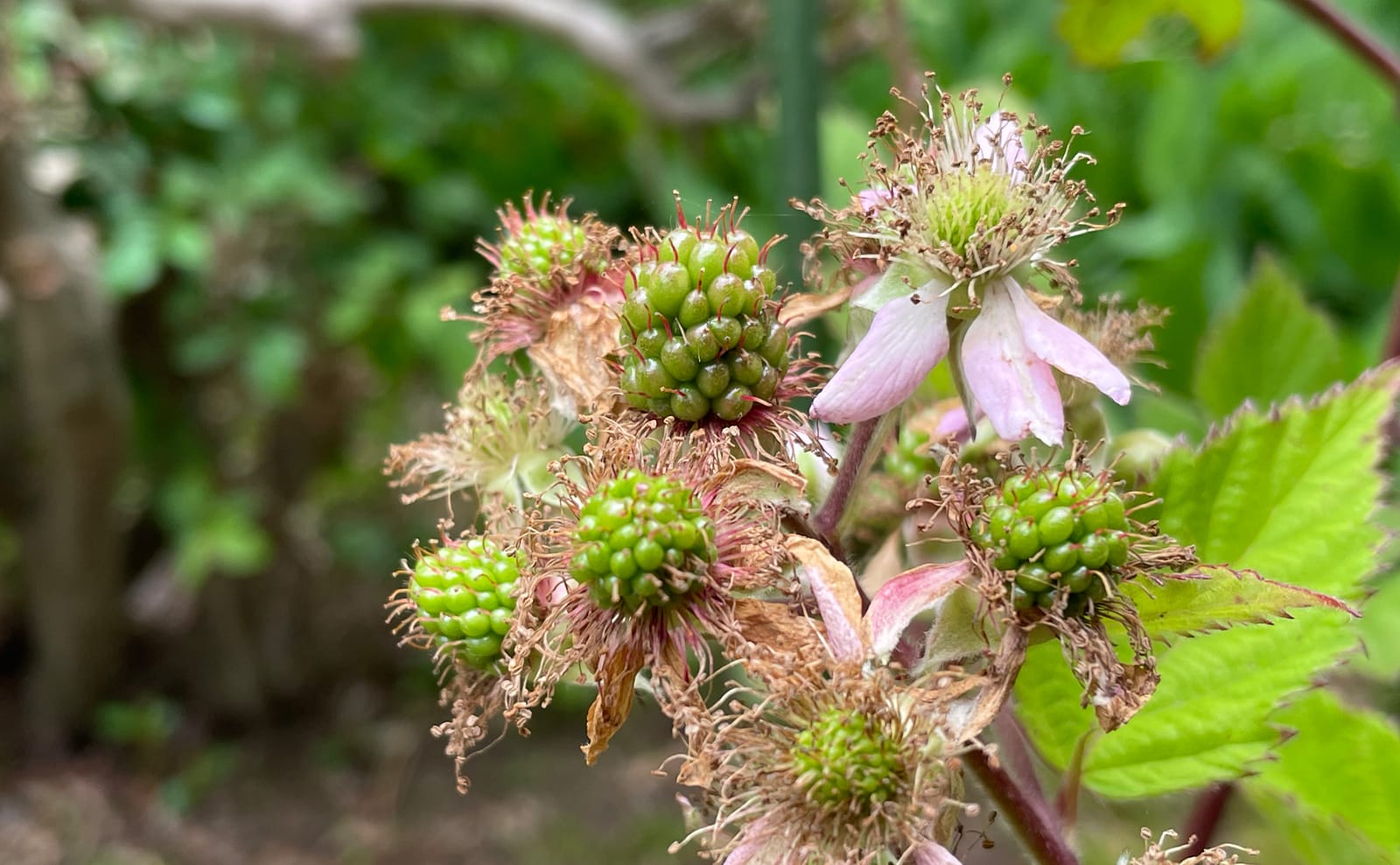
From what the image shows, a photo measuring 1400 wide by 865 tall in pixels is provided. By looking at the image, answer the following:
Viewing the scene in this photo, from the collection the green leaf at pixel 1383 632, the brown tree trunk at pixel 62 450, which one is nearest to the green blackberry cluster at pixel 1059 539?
the green leaf at pixel 1383 632

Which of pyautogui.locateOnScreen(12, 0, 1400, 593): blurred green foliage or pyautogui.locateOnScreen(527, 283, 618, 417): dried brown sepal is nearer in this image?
pyautogui.locateOnScreen(527, 283, 618, 417): dried brown sepal

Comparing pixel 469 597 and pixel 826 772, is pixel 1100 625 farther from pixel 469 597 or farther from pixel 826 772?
pixel 469 597

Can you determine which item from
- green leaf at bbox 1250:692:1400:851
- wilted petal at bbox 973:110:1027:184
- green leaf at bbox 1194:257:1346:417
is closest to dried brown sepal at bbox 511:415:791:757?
wilted petal at bbox 973:110:1027:184

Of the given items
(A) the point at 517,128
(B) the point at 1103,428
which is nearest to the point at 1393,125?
(B) the point at 1103,428

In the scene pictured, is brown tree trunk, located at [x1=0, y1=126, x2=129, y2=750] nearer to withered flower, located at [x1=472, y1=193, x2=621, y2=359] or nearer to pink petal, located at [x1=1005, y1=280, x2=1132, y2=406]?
withered flower, located at [x1=472, y1=193, x2=621, y2=359]

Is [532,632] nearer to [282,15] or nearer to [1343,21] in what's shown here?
[1343,21]

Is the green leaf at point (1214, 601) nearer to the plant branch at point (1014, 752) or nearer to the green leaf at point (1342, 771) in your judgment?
the plant branch at point (1014, 752)

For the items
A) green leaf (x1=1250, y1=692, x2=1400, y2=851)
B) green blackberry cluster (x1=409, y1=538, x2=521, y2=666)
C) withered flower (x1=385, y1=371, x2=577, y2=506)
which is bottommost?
green leaf (x1=1250, y1=692, x2=1400, y2=851)
